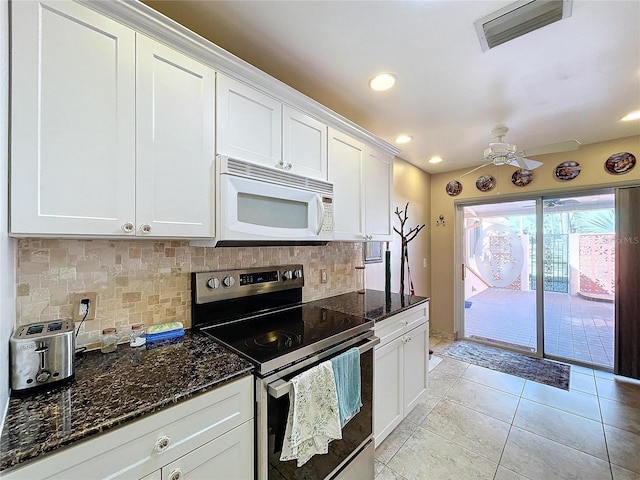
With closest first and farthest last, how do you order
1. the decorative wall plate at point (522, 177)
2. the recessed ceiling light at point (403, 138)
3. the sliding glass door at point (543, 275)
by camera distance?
the recessed ceiling light at point (403, 138)
the sliding glass door at point (543, 275)
the decorative wall plate at point (522, 177)

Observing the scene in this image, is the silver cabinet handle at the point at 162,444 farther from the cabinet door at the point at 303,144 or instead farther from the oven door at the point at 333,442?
the cabinet door at the point at 303,144

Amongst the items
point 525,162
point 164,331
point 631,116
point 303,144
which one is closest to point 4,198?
point 164,331

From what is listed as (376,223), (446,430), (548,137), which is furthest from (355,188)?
(548,137)

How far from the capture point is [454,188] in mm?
4016

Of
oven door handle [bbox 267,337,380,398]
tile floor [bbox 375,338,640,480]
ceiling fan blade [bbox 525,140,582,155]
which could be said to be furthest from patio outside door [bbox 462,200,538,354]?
oven door handle [bbox 267,337,380,398]

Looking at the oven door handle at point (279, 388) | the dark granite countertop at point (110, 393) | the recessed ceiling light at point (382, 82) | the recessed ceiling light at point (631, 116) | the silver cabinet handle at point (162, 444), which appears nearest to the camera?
the dark granite countertop at point (110, 393)

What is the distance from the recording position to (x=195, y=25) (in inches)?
56.0

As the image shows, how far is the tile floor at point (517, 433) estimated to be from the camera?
1.75 m

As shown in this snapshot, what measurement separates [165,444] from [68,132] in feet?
3.71

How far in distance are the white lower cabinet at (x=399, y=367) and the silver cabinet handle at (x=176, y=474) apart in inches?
48.2

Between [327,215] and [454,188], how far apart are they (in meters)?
3.00

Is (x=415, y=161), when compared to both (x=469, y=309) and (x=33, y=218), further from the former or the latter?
(x=33, y=218)

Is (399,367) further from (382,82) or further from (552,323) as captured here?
(552,323)

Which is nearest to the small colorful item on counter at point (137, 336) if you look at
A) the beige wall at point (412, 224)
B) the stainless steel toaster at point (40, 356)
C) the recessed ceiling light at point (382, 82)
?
the stainless steel toaster at point (40, 356)
